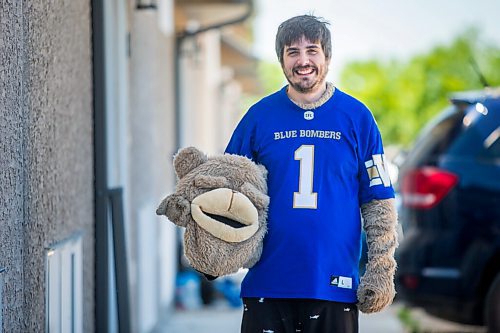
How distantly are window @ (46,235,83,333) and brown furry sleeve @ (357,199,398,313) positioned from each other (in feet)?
4.27

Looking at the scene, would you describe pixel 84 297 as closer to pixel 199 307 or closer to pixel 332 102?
pixel 332 102

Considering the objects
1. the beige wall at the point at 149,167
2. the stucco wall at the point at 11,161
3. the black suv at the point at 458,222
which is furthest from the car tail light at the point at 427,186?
the stucco wall at the point at 11,161

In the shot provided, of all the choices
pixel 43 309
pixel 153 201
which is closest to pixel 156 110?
pixel 153 201

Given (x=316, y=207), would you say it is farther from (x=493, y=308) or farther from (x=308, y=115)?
(x=493, y=308)

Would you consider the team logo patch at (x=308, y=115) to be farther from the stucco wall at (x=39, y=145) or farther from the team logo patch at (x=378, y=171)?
the stucco wall at (x=39, y=145)

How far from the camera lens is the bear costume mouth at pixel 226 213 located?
329 centimetres

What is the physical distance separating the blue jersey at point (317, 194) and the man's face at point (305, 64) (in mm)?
97

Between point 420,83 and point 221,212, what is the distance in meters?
23.8

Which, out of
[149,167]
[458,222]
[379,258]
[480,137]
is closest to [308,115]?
[379,258]

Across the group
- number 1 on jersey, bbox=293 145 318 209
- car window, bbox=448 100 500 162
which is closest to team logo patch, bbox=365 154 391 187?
number 1 on jersey, bbox=293 145 318 209

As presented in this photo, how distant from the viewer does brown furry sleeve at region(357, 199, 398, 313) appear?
10.8 feet

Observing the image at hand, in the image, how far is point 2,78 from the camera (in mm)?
3229

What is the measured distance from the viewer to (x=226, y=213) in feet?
10.8

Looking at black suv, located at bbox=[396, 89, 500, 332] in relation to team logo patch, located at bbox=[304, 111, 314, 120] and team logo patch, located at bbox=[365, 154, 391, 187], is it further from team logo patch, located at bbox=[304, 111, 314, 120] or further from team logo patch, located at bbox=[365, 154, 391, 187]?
team logo patch, located at bbox=[304, 111, 314, 120]
